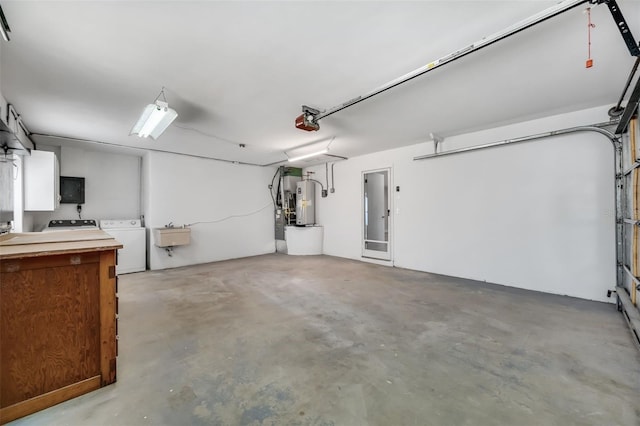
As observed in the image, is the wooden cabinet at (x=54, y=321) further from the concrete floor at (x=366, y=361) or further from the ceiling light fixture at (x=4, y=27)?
the ceiling light fixture at (x=4, y=27)

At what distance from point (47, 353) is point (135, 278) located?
346 centimetres

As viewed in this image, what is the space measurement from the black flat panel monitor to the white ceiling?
1673 mm

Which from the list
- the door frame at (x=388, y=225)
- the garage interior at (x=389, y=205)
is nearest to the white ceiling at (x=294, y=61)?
the garage interior at (x=389, y=205)

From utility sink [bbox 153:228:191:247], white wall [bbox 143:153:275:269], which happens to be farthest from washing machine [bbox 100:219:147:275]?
utility sink [bbox 153:228:191:247]

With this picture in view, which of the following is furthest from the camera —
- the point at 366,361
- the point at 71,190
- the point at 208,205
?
the point at 208,205

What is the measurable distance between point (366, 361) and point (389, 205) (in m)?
3.92

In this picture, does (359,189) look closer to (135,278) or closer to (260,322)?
(260,322)

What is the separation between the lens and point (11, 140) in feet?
10.0

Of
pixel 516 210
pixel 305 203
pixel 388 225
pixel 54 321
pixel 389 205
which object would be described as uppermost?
pixel 305 203

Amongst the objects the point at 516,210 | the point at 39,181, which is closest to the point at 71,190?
the point at 39,181

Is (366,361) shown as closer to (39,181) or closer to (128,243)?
(128,243)

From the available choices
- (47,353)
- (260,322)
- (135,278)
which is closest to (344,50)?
(260,322)

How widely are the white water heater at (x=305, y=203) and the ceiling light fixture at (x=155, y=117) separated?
401 centimetres

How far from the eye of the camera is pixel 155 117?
2844 millimetres
